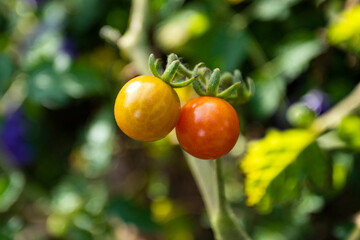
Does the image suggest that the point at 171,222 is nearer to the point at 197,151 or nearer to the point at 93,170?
the point at 93,170

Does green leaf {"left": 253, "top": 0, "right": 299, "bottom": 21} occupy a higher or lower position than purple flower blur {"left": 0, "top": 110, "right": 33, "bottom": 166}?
higher

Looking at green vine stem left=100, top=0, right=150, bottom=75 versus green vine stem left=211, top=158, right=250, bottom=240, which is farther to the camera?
green vine stem left=100, top=0, right=150, bottom=75

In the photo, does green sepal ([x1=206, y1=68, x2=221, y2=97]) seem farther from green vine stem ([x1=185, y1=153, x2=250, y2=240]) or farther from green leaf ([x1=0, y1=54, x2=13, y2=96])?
green leaf ([x1=0, y1=54, x2=13, y2=96])

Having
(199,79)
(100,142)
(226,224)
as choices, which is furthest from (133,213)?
(199,79)

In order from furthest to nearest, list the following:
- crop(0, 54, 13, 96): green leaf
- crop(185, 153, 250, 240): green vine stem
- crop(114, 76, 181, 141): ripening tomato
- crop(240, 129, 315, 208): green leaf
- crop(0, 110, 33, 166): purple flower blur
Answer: crop(0, 110, 33, 166): purple flower blur → crop(0, 54, 13, 96): green leaf → crop(240, 129, 315, 208): green leaf → crop(185, 153, 250, 240): green vine stem → crop(114, 76, 181, 141): ripening tomato

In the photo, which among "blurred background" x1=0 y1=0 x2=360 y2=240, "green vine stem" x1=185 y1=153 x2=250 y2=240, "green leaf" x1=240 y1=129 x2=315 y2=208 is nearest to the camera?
"green vine stem" x1=185 y1=153 x2=250 y2=240

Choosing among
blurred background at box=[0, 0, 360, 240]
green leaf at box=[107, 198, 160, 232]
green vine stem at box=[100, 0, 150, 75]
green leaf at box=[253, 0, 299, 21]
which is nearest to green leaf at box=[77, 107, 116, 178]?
blurred background at box=[0, 0, 360, 240]

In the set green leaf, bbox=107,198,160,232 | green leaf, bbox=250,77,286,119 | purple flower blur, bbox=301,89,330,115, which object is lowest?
green leaf, bbox=107,198,160,232

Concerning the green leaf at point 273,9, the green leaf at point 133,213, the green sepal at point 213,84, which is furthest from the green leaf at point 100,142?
the green sepal at point 213,84
